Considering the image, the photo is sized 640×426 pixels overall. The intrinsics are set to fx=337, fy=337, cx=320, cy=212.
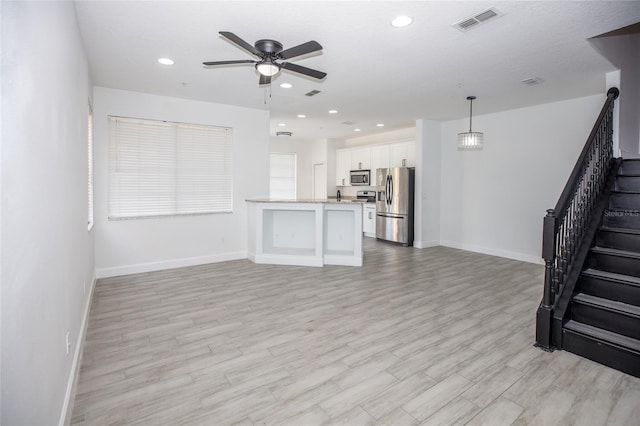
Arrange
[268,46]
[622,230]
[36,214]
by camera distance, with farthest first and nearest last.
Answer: [622,230] < [268,46] < [36,214]

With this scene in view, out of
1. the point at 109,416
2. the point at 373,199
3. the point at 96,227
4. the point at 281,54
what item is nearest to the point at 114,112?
the point at 96,227

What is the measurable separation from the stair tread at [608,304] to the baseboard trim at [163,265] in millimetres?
5008

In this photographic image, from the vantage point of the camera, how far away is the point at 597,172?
12.5 ft

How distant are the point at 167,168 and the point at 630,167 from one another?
20.9ft

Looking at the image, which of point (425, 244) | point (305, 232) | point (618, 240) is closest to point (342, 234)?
point (305, 232)

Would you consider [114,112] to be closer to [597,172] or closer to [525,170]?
[597,172]

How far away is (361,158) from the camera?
9.32m

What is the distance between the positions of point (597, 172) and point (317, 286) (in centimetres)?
359

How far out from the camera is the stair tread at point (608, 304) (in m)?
2.71

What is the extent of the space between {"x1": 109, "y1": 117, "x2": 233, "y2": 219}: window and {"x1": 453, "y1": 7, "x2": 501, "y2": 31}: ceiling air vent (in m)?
4.20

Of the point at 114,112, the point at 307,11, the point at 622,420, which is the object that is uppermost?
the point at 307,11

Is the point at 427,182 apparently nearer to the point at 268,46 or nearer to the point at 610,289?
the point at 610,289

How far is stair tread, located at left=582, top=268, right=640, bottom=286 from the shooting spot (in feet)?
9.50

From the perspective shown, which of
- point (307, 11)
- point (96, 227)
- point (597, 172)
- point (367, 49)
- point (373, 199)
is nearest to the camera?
point (307, 11)
